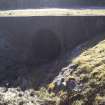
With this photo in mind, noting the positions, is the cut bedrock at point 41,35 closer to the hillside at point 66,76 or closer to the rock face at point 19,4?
the hillside at point 66,76

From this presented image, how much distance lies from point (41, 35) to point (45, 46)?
3.37ft

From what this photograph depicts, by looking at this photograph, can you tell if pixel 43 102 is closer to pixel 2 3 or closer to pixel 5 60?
pixel 5 60

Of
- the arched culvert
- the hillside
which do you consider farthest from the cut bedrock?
the hillside

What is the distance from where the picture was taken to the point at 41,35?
1117 inches

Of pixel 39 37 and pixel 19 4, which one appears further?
pixel 19 4

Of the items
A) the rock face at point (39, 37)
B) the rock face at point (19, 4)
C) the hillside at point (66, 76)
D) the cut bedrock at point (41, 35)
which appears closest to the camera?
the hillside at point (66, 76)

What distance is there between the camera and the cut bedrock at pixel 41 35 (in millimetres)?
25812

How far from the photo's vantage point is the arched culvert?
26656 mm

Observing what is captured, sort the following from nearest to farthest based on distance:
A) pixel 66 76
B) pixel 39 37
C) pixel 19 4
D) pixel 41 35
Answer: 1. pixel 66 76
2. pixel 39 37
3. pixel 41 35
4. pixel 19 4

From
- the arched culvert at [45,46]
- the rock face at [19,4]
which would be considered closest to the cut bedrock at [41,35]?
Answer: the arched culvert at [45,46]

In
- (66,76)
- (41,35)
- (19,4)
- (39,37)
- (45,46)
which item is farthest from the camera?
(19,4)

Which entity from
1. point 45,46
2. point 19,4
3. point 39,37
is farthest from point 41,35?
point 19,4

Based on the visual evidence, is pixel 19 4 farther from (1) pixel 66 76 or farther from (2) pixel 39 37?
(1) pixel 66 76

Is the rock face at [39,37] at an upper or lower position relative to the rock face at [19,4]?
lower
